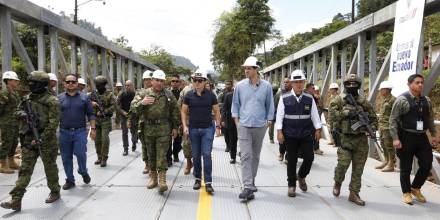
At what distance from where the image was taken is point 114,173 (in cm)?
755

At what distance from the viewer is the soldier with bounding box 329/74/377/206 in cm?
569

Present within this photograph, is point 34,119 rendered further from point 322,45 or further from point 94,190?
point 322,45

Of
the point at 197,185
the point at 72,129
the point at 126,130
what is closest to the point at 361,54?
the point at 197,185

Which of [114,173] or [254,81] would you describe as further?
[114,173]

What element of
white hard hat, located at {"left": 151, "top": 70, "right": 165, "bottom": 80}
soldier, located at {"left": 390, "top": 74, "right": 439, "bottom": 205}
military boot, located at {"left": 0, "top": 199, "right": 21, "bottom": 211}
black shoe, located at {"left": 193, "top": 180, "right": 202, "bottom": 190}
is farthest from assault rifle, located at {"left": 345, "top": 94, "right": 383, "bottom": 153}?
military boot, located at {"left": 0, "top": 199, "right": 21, "bottom": 211}

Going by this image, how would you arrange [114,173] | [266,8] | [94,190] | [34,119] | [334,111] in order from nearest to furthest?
[34,119]
[334,111]
[94,190]
[114,173]
[266,8]

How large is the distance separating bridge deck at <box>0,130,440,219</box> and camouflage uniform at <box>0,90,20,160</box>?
0.61m

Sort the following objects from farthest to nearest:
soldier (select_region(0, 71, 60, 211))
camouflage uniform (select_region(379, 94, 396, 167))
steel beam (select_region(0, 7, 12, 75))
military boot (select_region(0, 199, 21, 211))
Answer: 1. steel beam (select_region(0, 7, 12, 75))
2. camouflage uniform (select_region(379, 94, 396, 167))
3. soldier (select_region(0, 71, 60, 211))
4. military boot (select_region(0, 199, 21, 211))

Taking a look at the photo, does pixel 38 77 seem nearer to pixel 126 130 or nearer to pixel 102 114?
pixel 102 114

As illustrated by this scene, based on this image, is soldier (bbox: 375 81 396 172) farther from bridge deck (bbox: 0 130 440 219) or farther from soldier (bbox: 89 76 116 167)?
soldier (bbox: 89 76 116 167)

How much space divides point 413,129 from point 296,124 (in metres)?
1.54

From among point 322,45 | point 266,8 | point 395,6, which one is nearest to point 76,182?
point 395,6

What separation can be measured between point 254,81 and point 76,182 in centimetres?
329

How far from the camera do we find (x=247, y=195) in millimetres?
5723
